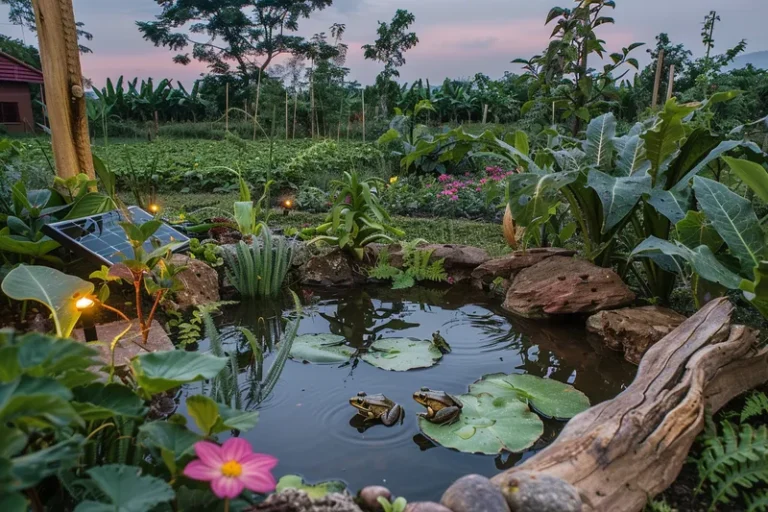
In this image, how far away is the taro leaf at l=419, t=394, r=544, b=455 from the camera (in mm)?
1770

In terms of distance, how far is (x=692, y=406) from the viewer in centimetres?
151

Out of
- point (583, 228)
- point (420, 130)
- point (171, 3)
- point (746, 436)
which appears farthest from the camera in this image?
point (171, 3)

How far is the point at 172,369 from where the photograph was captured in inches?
43.9

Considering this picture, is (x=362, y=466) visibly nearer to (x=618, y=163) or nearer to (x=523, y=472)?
(x=523, y=472)

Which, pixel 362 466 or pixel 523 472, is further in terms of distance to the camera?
pixel 362 466

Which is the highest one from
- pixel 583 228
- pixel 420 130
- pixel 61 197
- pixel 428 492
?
pixel 420 130

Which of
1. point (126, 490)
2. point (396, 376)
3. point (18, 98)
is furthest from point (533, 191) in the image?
point (18, 98)

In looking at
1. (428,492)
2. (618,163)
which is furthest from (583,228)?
(428,492)

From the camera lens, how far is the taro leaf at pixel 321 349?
2451 millimetres

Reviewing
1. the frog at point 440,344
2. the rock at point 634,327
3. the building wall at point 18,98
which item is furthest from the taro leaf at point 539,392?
the building wall at point 18,98

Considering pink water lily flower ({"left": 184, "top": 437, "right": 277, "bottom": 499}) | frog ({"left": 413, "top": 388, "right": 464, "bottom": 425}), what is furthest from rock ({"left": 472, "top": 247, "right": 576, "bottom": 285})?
→ pink water lily flower ({"left": 184, "top": 437, "right": 277, "bottom": 499})

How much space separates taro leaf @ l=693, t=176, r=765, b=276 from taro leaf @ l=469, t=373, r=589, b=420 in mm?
842

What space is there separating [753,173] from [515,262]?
1485mm

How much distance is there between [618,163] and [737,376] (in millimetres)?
1322
